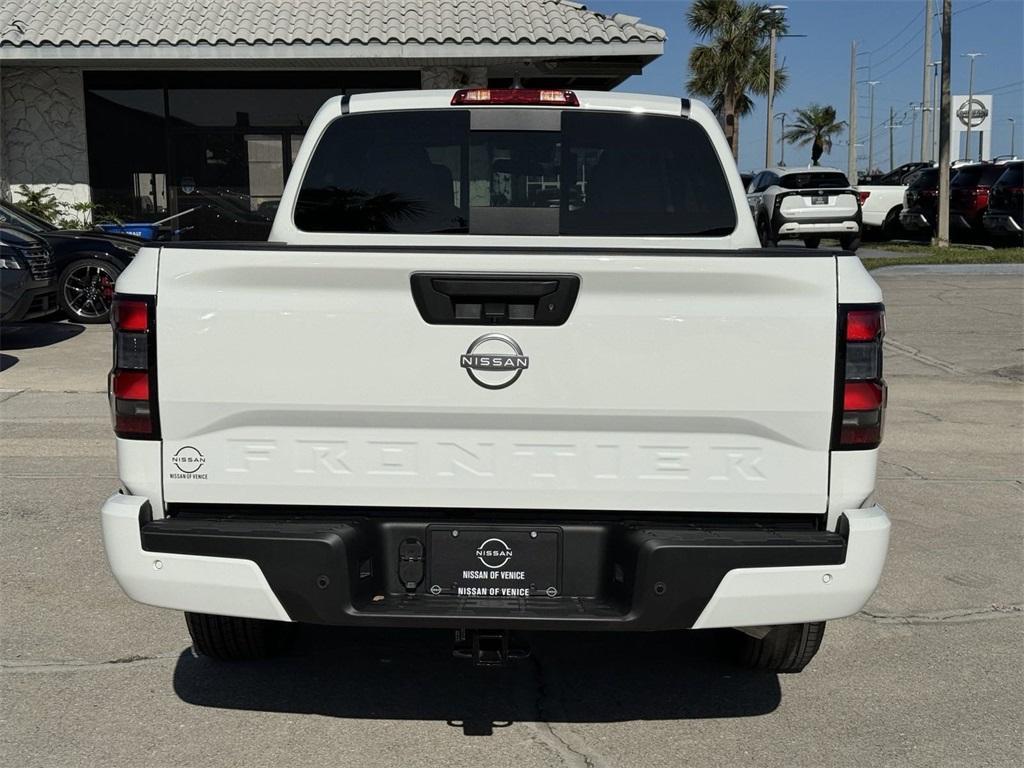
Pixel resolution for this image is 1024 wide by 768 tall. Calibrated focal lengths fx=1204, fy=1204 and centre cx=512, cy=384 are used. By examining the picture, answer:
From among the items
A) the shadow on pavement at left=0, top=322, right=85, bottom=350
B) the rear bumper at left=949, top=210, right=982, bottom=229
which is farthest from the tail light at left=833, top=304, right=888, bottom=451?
the rear bumper at left=949, top=210, right=982, bottom=229

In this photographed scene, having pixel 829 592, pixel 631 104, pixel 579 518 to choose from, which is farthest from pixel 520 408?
pixel 631 104

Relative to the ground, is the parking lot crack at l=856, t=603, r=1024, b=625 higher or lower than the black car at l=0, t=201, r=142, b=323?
lower

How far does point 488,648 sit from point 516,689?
0.75 metres

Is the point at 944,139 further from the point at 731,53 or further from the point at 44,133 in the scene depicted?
the point at 731,53

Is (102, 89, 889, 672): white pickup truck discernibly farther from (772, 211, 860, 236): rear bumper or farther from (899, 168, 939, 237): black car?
(899, 168, 939, 237): black car

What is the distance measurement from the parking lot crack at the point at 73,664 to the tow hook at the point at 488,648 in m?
1.43

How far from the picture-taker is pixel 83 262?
13.6 m

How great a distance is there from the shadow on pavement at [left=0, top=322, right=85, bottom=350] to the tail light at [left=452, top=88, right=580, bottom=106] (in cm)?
947

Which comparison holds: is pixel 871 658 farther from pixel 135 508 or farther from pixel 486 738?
pixel 135 508

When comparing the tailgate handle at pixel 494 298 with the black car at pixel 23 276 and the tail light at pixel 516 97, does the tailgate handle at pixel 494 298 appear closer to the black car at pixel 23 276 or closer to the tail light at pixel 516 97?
the tail light at pixel 516 97

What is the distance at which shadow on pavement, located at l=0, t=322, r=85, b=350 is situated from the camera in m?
12.9

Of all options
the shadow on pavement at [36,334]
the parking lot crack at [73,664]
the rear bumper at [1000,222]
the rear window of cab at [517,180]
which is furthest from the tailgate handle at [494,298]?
the rear bumper at [1000,222]

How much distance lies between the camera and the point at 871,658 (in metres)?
4.52

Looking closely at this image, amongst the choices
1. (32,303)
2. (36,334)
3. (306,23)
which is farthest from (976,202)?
(32,303)
